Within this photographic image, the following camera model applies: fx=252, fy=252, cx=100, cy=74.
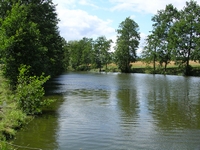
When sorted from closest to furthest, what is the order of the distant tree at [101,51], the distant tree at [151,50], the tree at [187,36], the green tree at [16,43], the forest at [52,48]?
the forest at [52,48]
the green tree at [16,43]
the tree at [187,36]
the distant tree at [151,50]
the distant tree at [101,51]

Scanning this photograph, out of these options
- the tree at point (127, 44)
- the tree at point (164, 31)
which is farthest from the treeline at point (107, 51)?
the tree at point (164, 31)

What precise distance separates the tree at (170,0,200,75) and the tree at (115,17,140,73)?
21.4 metres

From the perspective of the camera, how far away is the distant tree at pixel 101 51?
12231 centimetres

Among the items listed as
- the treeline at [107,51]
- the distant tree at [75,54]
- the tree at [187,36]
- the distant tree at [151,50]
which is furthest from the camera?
the distant tree at [75,54]

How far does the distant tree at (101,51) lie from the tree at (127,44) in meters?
23.8

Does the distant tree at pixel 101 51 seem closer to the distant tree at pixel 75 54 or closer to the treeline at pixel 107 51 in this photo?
the treeline at pixel 107 51

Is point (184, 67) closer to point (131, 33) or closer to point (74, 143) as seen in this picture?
point (131, 33)

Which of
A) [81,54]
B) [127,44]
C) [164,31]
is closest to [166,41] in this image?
[164,31]

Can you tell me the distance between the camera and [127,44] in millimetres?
96125

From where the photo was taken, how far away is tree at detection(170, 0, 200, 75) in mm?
73188

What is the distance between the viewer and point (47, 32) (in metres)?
40.9

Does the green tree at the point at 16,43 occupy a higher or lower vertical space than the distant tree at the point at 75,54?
lower

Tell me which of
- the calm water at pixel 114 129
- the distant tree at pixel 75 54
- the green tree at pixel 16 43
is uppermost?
the distant tree at pixel 75 54

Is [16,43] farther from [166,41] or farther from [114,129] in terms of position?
[166,41]
